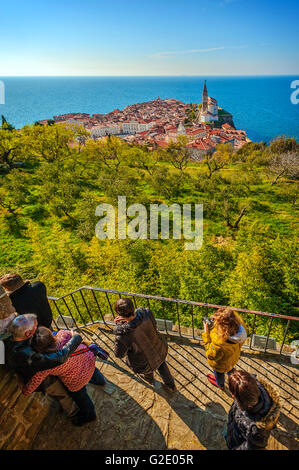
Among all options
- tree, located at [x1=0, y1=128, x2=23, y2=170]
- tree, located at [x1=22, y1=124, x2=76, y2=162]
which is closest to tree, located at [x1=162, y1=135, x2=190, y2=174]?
tree, located at [x1=22, y1=124, x2=76, y2=162]

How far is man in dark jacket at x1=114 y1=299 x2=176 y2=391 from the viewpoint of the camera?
3217mm

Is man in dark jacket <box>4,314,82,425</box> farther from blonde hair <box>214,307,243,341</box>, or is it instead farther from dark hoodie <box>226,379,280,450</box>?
dark hoodie <box>226,379,280,450</box>

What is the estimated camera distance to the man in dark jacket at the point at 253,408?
246 centimetres

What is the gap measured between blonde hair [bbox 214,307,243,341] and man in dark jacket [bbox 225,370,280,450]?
69cm

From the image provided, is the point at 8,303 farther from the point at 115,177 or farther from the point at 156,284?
the point at 115,177

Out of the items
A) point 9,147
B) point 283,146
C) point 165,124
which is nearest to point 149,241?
point 9,147

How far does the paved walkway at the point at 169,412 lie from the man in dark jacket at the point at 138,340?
510mm

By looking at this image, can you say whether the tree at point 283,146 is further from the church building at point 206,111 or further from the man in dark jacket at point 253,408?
the church building at point 206,111

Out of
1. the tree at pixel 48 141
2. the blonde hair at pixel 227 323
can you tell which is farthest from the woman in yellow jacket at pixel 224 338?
the tree at pixel 48 141

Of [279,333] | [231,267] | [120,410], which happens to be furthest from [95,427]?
[231,267]

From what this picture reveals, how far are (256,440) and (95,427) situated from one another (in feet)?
7.82

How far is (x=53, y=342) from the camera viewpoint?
2947 mm

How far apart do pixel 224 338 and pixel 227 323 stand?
27 centimetres

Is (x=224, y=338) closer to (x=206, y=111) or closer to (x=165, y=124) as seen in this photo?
(x=165, y=124)
